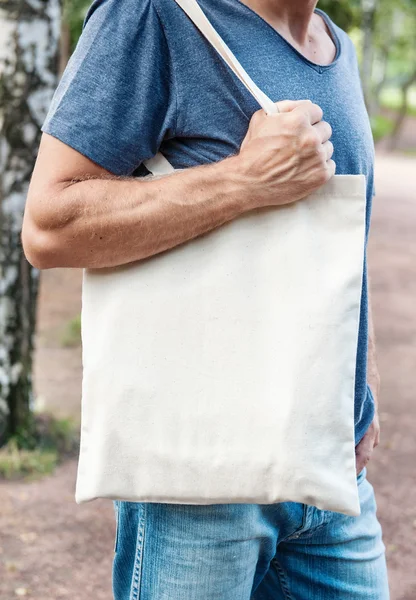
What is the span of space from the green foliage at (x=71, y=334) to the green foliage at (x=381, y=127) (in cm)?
2670

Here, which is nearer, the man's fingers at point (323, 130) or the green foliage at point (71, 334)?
the man's fingers at point (323, 130)

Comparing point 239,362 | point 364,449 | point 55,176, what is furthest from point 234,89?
point 364,449

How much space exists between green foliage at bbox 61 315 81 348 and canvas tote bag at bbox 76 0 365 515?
5634mm

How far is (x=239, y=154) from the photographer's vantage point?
152 centimetres

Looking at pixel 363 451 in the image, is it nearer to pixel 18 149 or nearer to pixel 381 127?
pixel 18 149

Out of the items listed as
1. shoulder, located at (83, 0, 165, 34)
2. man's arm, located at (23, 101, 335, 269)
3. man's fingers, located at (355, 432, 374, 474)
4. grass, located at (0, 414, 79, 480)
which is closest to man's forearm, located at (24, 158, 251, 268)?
man's arm, located at (23, 101, 335, 269)

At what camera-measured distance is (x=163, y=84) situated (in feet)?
4.97

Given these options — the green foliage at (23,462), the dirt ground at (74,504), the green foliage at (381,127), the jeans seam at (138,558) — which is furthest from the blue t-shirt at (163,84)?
the green foliage at (381,127)

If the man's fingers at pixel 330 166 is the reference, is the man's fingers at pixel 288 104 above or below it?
above

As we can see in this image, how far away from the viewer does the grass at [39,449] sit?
4.42 m

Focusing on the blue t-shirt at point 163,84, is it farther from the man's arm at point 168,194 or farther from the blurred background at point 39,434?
the blurred background at point 39,434

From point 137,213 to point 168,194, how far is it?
0.20 feet

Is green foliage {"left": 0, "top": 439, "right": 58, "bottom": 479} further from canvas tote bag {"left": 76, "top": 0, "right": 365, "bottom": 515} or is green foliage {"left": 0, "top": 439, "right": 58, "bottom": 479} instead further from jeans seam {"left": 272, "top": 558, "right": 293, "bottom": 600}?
canvas tote bag {"left": 76, "top": 0, "right": 365, "bottom": 515}

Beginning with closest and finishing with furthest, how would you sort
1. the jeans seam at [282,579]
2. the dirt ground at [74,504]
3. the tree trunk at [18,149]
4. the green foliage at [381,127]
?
1. the jeans seam at [282,579]
2. the dirt ground at [74,504]
3. the tree trunk at [18,149]
4. the green foliage at [381,127]
